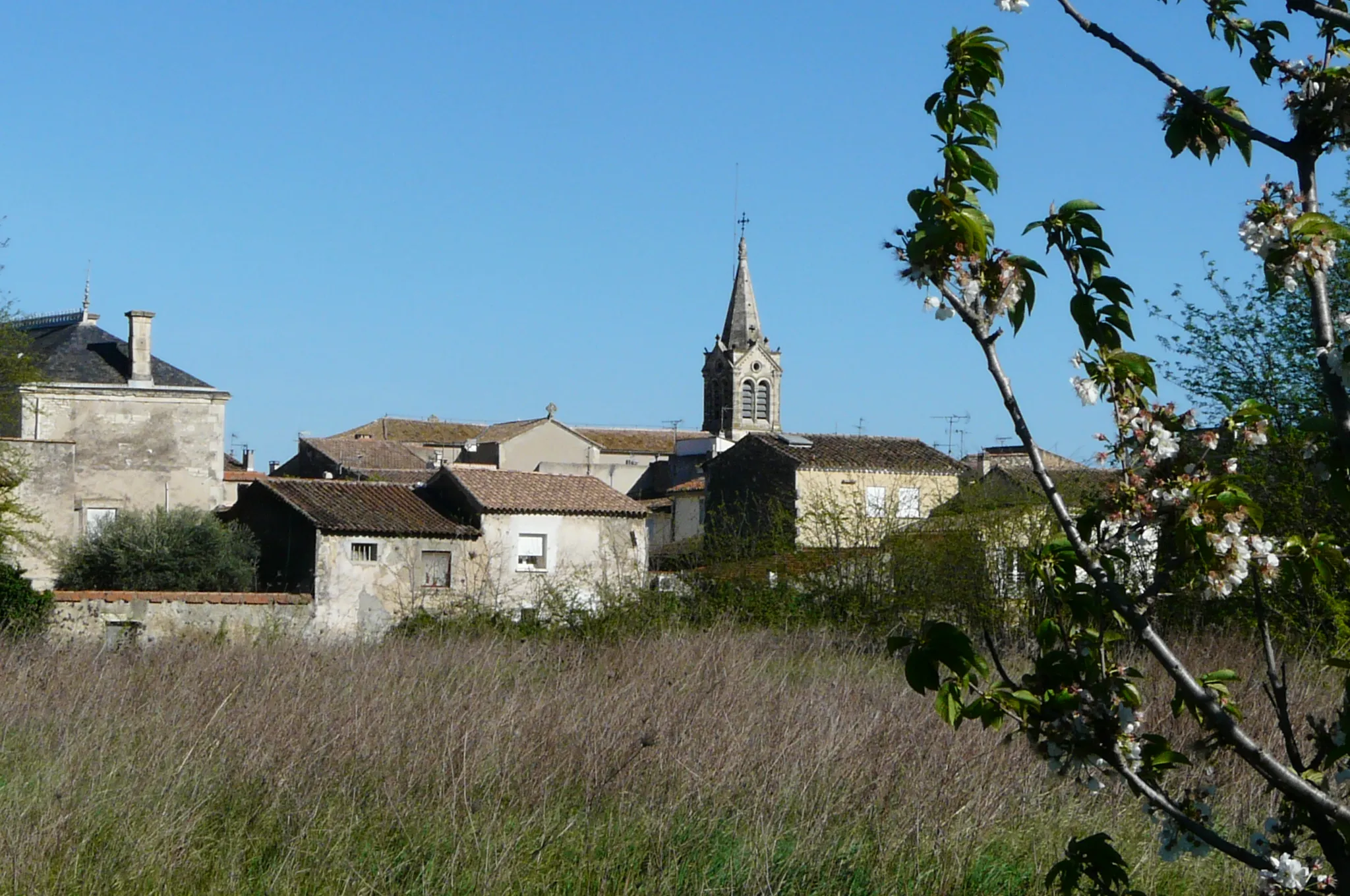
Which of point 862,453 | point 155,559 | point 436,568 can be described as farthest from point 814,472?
point 155,559

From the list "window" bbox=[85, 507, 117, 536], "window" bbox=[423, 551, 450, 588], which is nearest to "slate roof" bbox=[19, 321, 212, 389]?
"window" bbox=[85, 507, 117, 536]

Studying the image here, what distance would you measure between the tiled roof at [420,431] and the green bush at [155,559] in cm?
3252

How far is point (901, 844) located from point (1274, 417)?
2843 mm

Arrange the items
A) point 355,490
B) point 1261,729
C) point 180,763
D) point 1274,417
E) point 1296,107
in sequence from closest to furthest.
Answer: point 1296,107 → point 1274,417 → point 180,763 → point 1261,729 → point 355,490

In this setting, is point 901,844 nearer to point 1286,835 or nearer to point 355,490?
point 1286,835

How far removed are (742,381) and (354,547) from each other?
49624 millimetres

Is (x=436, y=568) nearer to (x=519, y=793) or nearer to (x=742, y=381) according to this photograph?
(x=519, y=793)

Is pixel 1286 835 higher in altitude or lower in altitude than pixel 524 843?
higher

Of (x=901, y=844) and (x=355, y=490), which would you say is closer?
(x=901, y=844)

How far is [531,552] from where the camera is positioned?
30953 mm

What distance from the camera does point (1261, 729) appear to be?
7602mm

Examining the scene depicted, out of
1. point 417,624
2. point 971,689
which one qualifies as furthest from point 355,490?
point 971,689

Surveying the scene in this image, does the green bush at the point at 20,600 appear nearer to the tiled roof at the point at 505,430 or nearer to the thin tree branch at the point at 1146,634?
the thin tree branch at the point at 1146,634

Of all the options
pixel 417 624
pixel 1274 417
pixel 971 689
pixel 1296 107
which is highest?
pixel 1296 107
